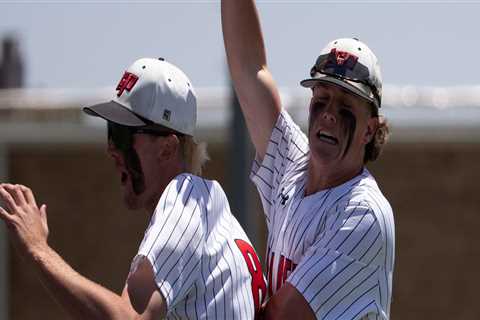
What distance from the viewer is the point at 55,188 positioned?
18.9 metres

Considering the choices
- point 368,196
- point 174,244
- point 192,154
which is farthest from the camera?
point 368,196

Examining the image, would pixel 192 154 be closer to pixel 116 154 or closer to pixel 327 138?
pixel 116 154

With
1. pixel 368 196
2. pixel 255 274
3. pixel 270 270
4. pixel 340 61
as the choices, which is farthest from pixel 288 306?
pixel 340 61

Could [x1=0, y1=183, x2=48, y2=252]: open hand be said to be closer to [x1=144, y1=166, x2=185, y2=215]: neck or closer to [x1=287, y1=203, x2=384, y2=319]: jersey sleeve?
[x1=144, y1=166, x2=185, y2=215]: neck

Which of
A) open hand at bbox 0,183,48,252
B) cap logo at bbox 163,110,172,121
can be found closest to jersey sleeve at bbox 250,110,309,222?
cap logo at bbox 163,110,172,121

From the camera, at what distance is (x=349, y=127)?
4.39 metres

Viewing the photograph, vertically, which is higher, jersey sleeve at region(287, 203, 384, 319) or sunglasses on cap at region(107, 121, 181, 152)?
sunglasses on cap at region(107, 121, 181, 152)

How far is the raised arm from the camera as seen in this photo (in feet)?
16.0

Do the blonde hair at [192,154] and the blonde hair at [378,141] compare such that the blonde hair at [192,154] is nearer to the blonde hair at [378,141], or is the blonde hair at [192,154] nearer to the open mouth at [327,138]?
the open mouth at [327,138]

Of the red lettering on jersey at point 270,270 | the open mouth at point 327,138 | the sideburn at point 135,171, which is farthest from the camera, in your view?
the red lettering on jersey at point 270,270

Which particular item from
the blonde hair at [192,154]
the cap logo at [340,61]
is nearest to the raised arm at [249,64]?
the cap logo at [340,61]

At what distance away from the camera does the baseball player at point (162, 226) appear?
3656 mm

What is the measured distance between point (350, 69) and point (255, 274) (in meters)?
0.83

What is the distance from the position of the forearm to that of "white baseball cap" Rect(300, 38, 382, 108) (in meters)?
1.26
